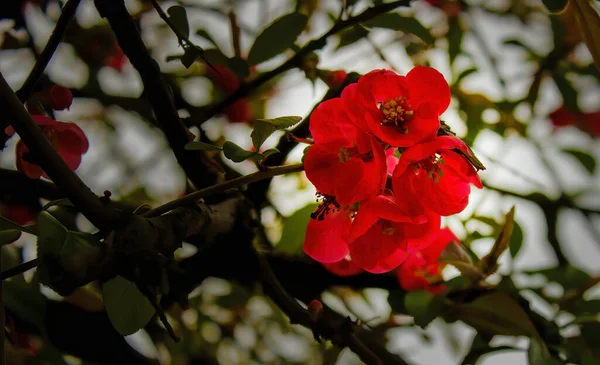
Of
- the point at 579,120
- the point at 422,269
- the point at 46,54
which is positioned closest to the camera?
the point at 46,54

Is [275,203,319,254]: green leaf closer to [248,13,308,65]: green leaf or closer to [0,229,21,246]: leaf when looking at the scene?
[248,13,308,65]: green leaf

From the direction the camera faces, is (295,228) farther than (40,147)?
Yes

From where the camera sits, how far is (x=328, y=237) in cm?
58

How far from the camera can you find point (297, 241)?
2.54ft

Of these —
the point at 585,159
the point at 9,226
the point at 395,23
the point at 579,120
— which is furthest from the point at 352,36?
the point at 579,120

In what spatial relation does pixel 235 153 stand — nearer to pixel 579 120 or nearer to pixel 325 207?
pixel 325 207

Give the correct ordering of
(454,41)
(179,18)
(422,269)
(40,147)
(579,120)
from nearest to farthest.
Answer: (40,147)
(179,18)
(422,269)
(454,41)
(579,120)

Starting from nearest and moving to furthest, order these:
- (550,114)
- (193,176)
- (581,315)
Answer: (193,176)
(581,315)
(550,114)

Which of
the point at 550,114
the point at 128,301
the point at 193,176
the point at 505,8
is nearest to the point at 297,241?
the point at 193,176

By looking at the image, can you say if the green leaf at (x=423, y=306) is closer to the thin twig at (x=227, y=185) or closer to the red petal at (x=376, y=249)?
the red petal at (x=376, y=249)

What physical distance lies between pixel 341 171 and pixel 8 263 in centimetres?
41

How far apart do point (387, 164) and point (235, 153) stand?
0.14 meters

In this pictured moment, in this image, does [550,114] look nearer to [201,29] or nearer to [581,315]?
[581,315]

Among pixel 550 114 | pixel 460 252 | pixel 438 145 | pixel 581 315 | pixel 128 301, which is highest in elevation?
pixel 438 145
